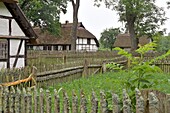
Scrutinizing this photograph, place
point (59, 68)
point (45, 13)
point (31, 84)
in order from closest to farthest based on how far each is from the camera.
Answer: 1. point (31, 84)
2. point (59, 68)
3. point (45, 13)

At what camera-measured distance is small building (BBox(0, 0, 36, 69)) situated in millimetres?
15609

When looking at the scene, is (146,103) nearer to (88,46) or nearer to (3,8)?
(3,8)

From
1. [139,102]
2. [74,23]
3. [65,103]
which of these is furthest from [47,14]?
[139,102]

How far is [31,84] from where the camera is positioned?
1163 cm

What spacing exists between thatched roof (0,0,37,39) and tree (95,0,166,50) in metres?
27.9

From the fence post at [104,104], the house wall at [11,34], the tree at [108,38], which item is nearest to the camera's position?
the fence post at [104,104]

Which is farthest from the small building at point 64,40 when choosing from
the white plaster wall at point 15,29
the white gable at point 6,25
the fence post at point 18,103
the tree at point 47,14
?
the fence post at point 18,103

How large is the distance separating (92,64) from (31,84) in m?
8.06

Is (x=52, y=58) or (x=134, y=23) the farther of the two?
(x=134, y=23)

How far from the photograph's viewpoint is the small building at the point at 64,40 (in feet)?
179

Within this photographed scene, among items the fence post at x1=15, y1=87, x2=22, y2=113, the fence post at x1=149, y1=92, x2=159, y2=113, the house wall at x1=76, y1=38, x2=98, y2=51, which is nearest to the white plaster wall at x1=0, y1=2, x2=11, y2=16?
the fence post at x1=15, y1=87, x2=22, y2=113

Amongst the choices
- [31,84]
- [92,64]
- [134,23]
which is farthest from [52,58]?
[134,23]

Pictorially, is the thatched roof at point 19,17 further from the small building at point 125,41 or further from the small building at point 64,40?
the small building at point 125,41

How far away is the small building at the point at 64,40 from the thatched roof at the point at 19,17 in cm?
3437
